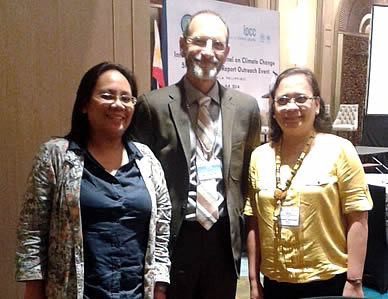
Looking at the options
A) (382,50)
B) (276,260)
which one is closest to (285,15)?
(382,50)

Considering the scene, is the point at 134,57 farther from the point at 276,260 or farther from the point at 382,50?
the point at 382,50

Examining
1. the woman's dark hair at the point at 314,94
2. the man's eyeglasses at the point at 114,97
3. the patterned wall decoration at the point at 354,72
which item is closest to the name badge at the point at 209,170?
the woman's dark hair at the point at 314,94

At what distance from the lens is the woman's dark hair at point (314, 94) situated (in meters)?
1.69

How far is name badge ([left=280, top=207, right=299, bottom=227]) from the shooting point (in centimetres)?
158

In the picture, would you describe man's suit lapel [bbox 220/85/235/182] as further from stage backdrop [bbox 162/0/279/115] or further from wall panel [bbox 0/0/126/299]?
stage backdrop [bbox 162/0/279/115]

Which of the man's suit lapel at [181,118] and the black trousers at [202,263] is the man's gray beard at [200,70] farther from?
the black trousers at [202,263]

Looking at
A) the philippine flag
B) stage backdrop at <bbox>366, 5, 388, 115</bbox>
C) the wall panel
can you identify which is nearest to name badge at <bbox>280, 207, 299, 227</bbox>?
the wall panel

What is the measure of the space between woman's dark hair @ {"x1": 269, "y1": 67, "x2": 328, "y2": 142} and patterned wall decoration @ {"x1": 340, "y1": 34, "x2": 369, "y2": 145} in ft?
16.5

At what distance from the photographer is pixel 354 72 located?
255 inches

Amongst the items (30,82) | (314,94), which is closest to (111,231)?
(314,94)

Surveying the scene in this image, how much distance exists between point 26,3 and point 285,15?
14.2 ft

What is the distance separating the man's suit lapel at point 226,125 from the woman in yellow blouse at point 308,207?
16cm

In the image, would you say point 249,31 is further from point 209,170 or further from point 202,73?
point 209,170

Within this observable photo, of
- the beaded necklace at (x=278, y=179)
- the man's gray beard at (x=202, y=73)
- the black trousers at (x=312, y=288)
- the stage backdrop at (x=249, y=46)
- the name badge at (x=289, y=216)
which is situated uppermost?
the stage backdrop at (x=249, y=46)
